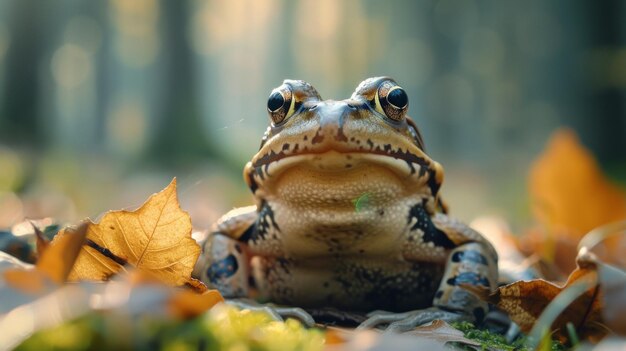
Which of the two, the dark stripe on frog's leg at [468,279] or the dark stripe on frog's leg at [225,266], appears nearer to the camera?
the dark stripe on frog's leg at [468,279]

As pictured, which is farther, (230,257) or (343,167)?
(230,257)

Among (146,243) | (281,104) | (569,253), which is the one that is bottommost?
(569,253)

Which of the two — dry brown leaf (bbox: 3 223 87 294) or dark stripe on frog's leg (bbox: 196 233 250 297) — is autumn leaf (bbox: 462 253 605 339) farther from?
dry brown leaf (bbox: 3 223 87 294)

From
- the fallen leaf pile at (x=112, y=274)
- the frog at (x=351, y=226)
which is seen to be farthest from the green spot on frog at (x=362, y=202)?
the fallen leaf pile at (x=112, y=274)

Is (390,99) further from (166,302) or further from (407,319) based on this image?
(166,302)

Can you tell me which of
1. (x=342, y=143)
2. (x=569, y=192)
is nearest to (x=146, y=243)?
(x=342, y=143)

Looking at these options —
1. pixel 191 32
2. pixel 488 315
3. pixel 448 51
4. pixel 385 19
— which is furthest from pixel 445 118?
pixel 488 315

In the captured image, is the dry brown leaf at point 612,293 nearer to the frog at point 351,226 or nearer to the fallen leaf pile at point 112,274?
the frog at point 351,226
